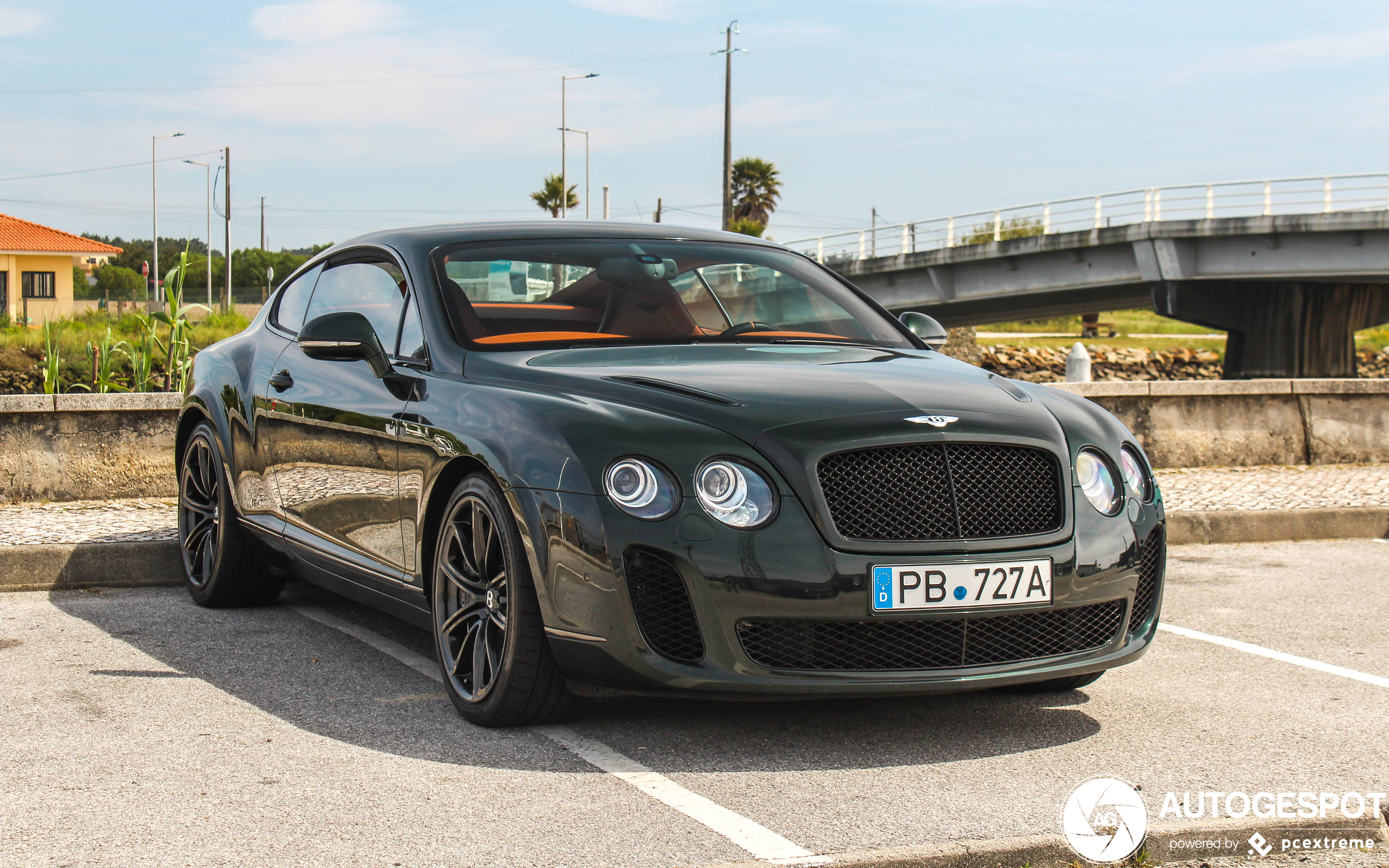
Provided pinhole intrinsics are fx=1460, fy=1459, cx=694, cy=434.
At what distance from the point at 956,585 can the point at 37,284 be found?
69.8 m

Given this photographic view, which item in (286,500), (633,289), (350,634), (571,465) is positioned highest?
(633,289)

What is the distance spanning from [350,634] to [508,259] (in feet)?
5.43

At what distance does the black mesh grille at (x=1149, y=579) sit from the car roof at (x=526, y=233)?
6.30 feet

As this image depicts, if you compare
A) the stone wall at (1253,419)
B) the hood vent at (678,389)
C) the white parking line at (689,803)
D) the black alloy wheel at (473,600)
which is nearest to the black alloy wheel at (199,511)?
the white parking line at (689,803)

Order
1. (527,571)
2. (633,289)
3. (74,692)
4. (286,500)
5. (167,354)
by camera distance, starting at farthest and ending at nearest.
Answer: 1. (167,354)
2. (286,500)
3. (633,289)
4. (74,692)
5. (527,571)

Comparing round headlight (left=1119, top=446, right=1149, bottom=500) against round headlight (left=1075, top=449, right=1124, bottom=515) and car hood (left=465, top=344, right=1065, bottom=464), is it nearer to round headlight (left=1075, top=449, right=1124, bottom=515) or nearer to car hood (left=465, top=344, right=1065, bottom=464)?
round headlight (left=1075, top=449, right=1124, bottom=515)

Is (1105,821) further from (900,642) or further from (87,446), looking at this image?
(87,446)

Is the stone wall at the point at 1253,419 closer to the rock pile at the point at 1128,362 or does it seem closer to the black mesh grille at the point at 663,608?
the black mesh grille at the point at 663,608

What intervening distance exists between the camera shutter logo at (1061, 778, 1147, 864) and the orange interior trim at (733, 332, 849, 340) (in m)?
1.98

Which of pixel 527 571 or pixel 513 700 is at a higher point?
pixel 527 571

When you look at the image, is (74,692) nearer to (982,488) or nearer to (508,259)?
(508,259)

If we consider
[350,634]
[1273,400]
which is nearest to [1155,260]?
[1273,400]

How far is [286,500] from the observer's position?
557 centimetres

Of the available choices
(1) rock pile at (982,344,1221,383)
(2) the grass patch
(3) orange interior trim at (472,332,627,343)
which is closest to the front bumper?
(3) orange interior trim at (472,332,627,343)
